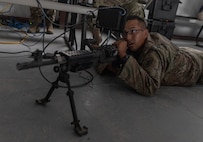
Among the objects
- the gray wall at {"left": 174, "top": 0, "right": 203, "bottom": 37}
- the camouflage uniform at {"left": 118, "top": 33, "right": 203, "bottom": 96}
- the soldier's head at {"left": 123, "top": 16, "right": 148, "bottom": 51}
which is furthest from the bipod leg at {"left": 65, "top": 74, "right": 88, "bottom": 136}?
the gray wall at {"left": 174, "top": 0, "right": 203, "bottom": 37}

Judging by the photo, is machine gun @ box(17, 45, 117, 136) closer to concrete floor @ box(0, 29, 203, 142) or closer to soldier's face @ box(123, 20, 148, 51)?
concrete floor @ box(0, 29, 203, 142)

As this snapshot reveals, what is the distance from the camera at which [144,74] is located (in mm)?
1585

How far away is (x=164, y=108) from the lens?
158cm

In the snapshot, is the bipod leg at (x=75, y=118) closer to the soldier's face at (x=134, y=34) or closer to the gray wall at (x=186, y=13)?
the soldier's face at (x=134, y=34)

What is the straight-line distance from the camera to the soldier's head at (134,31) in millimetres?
1646

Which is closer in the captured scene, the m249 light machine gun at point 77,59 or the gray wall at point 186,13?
the m249 light machine gun at point 77,59

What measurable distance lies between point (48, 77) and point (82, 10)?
1123mm

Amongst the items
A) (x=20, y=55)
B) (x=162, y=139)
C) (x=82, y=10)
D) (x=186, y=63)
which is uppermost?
(x=82, y=10)

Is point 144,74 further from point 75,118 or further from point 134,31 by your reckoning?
point 75,118

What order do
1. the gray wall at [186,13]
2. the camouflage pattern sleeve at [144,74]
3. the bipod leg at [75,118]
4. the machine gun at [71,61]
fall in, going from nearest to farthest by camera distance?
the machine gun at [71,61]
the bipod leg at [75,118]
the camouflage pattern sleeve at [144,74]
the gray wall at [186,13]

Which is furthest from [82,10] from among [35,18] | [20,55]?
[35,18]

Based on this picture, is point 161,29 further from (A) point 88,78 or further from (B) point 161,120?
(B) point 161,120

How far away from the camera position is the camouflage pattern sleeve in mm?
1566

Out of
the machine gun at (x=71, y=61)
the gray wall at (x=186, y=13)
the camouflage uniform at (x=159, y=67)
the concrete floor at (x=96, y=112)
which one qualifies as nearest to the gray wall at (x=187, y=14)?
the gray wall at (x=186, y=13)
